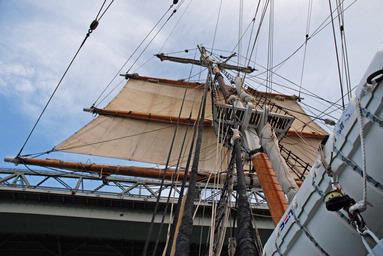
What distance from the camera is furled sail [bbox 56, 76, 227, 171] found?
13.3 meters

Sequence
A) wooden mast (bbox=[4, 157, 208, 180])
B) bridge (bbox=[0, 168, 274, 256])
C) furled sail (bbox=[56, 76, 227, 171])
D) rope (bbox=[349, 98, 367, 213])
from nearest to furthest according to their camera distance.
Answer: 1. rope (bbox=[349, 98, 367, 213])
2. bridge (bbox=[0, 168, 274, 256])
3. wooden mast (bbox=[4, 157, 208, 180])
4. furled sail (bbox=[56, 76, 227, 171])

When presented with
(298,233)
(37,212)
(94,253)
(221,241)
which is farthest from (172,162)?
(298,233)

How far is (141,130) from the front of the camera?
580 inches

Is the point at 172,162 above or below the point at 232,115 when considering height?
above

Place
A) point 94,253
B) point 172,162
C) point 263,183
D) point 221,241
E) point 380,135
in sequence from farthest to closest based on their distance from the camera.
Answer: point 172,162 < point 94,253 < point 263,183 < point 221,241 < point 380,135

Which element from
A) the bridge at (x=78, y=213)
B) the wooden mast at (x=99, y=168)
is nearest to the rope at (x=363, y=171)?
the bridge at (x=78, y=213)

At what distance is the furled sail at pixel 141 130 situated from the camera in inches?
523

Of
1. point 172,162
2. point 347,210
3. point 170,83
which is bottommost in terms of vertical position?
point 347,210

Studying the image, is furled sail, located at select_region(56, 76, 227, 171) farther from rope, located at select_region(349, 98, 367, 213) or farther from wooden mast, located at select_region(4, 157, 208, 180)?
rope, located at select_region(349, 98, 367, 213)

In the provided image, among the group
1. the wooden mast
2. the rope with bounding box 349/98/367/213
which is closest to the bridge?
the wooden mast

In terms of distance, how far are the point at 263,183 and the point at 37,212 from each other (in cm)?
607

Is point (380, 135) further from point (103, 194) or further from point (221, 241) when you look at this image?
point (103, 194)

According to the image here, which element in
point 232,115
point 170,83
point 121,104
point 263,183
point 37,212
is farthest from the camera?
point 170,83

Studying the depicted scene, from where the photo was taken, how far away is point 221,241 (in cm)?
308
